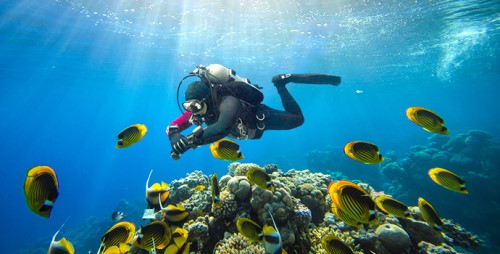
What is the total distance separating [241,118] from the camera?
500 centimetres

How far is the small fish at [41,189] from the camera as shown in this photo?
1873 millimetres

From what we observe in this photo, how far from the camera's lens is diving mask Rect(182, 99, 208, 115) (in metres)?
4.11

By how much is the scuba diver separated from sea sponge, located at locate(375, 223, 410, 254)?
10.3ft

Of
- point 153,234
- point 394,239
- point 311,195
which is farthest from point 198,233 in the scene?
point 394,239

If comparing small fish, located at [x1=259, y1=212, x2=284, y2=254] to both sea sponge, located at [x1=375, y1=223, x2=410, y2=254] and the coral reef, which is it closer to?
the coral reef

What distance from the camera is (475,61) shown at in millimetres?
34000

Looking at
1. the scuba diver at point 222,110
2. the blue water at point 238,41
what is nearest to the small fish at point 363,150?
the scuba diver at point 222,110

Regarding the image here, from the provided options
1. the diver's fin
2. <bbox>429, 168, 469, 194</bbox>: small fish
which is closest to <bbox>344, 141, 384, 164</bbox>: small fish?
<bbox>429, 168, 469, 194</bbox>: small fish

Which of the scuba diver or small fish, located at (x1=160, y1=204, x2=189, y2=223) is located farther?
the scuba diver

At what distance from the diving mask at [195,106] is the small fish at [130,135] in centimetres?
82

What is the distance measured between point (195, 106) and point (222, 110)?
0.60 m

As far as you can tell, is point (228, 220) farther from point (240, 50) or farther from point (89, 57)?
point (89, 57)

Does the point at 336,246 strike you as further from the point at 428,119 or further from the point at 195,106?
the point at 195,106

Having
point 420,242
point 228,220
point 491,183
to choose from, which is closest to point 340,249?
point 228,220
